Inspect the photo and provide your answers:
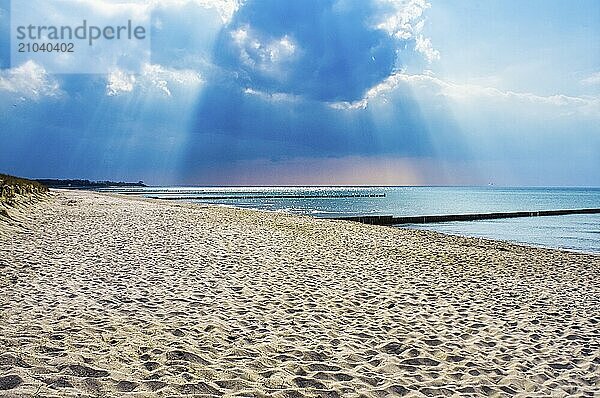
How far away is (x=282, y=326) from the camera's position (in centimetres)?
682

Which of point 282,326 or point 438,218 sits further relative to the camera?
point 438,218

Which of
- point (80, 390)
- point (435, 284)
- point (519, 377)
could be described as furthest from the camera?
point (435, 284)

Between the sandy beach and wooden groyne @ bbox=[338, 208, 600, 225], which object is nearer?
the sandy beach

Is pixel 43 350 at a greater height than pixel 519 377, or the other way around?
pixel 43 350

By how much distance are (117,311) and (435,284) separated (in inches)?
269

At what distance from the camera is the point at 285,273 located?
10.9 m

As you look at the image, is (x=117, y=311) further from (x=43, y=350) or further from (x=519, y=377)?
(x=519, y=377)

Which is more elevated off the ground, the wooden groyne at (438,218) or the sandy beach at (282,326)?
the sandy beach at (282,326)

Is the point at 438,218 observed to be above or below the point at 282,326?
below

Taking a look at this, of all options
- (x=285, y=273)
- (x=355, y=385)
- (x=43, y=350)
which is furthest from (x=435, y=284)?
(x=43, y=350)

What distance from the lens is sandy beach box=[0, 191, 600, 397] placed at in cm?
483

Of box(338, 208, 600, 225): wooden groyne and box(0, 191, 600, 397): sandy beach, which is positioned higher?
box(0, 191, 600, 397): sandy beach

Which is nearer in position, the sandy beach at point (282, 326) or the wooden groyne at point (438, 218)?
the sandy beach at point (282, 326)

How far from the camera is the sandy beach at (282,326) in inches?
190
